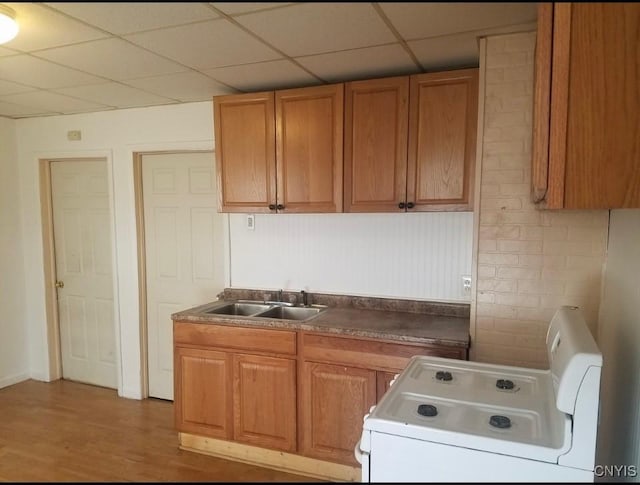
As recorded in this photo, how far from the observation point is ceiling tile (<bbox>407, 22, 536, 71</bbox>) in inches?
73.6

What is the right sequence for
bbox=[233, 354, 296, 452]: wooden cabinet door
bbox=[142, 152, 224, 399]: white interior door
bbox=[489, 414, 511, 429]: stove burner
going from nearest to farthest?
bbox=[489, 414, 511, 429]: stove burner, bbox=[233, 354, 296, 452]: wooden cabinet door, bbox=[142, 152, 224, 399]: white interior door

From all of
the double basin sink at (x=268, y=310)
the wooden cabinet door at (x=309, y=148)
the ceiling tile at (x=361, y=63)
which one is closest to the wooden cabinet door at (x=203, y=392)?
the double basin sink at (x=268, y=310)

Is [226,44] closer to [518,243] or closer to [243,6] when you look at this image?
[243,6]

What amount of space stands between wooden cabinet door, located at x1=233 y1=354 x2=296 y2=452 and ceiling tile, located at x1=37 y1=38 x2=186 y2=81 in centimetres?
165

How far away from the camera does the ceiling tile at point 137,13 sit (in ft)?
5.06

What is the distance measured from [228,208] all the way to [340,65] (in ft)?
3.67

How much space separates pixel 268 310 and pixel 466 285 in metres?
1.27

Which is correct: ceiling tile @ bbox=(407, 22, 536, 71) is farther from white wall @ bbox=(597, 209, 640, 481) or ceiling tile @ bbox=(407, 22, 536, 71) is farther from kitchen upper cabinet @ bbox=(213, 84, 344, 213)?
white wall @ bbox=(597, 209, 640, 481)

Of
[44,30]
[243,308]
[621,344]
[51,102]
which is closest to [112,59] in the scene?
[44,30]

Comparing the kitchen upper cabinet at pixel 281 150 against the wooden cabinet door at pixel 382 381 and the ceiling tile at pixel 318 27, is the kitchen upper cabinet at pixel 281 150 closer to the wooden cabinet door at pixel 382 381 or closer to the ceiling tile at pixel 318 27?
the ceiling tile at pixel 318 27

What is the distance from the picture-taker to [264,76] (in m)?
2.43

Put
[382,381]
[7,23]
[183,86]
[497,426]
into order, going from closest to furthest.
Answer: [497,426] → [7,23] → [382,381] → [183,86]

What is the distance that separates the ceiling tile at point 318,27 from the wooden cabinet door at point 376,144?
0.41 metres

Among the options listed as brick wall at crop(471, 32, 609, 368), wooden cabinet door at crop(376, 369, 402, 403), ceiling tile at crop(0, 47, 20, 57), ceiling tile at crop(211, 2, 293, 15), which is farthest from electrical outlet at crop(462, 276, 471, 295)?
ceiling tile at crop(0, 47, 20, 57)
